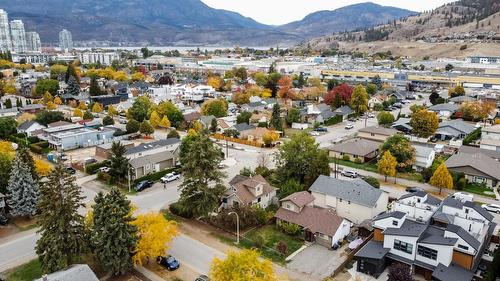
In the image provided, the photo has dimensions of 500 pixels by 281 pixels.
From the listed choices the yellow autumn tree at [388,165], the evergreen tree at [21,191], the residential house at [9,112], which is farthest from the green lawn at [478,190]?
the residential house at [9,112]

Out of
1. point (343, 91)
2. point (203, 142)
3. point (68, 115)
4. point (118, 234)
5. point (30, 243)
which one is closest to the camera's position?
point (118, 234)

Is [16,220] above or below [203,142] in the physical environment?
below

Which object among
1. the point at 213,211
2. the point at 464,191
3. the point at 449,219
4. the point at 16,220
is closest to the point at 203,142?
the point at 213,211

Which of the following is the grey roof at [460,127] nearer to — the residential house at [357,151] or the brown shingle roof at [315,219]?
the residential house at [357,151]

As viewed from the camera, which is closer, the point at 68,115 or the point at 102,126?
the point at 102,126

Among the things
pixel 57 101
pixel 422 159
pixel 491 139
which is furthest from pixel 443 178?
pixel 57 101

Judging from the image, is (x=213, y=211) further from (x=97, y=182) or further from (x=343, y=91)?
(x=343, y=91)

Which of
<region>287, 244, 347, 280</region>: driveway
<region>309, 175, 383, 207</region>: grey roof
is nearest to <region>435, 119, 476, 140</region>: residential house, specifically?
<region>309, 175, 383, 207</region>: grey roof
